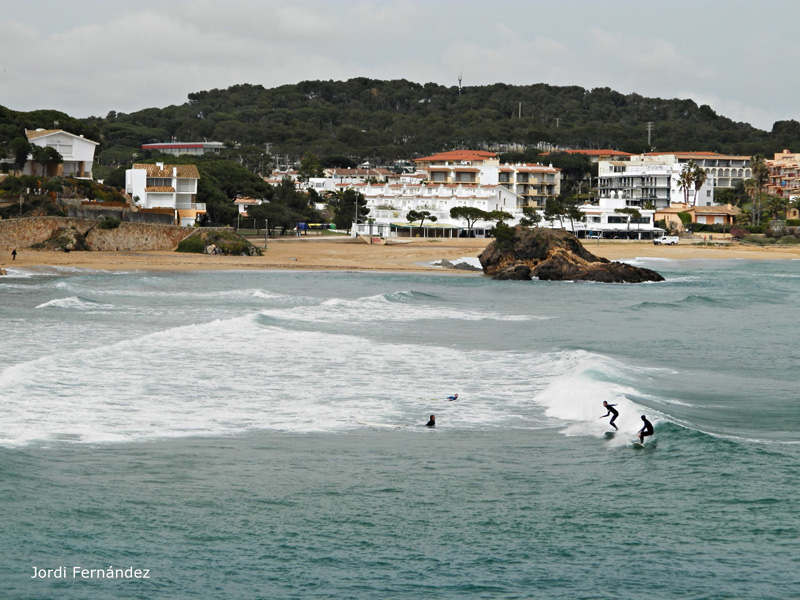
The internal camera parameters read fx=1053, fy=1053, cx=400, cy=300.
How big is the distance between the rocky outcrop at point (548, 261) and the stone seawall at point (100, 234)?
949 inches

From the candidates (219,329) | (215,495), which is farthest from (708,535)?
(219,329)

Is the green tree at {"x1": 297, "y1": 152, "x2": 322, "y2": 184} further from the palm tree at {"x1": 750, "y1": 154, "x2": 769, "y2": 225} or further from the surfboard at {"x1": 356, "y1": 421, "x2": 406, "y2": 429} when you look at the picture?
the surfboard at {"x1": 356, "y1": 421, "x2": 406, "y2": 429}

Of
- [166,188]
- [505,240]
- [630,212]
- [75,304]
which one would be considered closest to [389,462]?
[75,304]

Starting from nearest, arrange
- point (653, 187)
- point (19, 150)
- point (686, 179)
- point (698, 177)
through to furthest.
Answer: point (19, 150) < point (686, 179) < point (698, 177) < point (653, 187)

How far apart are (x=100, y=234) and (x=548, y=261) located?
31.8 metres

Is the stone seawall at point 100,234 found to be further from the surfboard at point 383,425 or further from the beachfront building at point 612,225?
the beachfront building at point 612,225

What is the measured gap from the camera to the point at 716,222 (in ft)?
424

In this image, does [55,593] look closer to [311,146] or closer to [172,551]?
[172,551]

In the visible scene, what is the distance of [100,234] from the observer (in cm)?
7531

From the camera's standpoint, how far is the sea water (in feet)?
46.5

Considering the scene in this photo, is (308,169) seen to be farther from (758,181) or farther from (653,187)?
(758,181)

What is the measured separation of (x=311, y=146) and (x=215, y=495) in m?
186

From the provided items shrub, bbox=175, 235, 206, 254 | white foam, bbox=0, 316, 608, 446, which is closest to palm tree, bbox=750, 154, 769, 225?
shrub, bbox=175, 235, 206, 254

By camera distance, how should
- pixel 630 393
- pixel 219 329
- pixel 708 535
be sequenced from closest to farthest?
pixel 708 535, pixel 630 393, pixel 219 329
